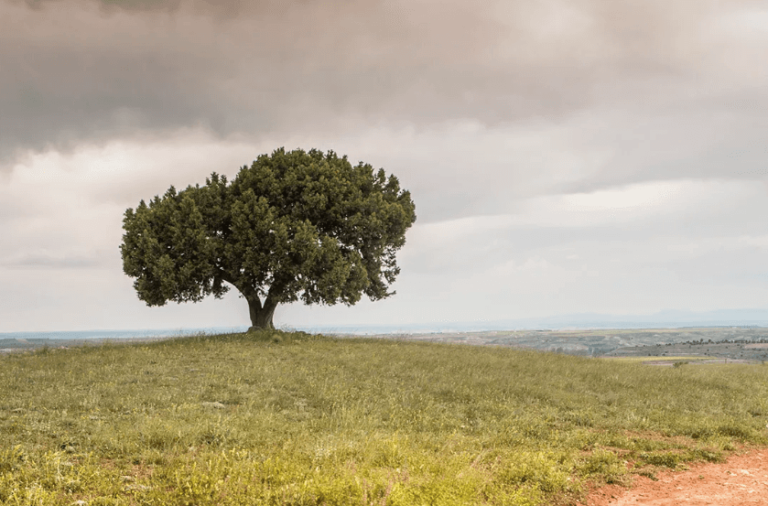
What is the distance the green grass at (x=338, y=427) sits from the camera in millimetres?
7883

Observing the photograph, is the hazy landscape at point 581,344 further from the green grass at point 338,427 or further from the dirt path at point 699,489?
the dirt path at point 699,489

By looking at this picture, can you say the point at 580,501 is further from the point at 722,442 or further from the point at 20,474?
the point at 20,474

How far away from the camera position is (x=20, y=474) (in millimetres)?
8070

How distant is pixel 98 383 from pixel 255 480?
1132 centimetres

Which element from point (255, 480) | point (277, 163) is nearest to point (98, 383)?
point (255, 480)

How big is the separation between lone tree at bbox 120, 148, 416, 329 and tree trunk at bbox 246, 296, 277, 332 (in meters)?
0.07

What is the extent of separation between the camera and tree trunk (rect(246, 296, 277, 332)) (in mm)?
35375

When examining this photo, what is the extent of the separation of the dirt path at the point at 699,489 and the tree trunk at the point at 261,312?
1124 inches

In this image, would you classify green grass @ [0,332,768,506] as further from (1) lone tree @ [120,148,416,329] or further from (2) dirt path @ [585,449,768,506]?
(1) lone tree @ [120,148,416,329]

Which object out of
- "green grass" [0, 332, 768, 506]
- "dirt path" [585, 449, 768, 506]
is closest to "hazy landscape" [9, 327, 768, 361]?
"green grass" [0, 332, 768, 506]

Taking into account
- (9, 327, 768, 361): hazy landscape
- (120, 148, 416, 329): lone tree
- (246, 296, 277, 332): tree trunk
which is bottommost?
(9, 327, 768, 361): hazy landscape

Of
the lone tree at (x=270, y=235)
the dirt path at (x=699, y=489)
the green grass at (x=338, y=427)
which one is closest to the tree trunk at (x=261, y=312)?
the lone tree at (x=270, y=235)

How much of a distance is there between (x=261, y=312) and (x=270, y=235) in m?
6.59

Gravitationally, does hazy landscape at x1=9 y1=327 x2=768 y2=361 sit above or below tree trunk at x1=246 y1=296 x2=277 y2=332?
below
